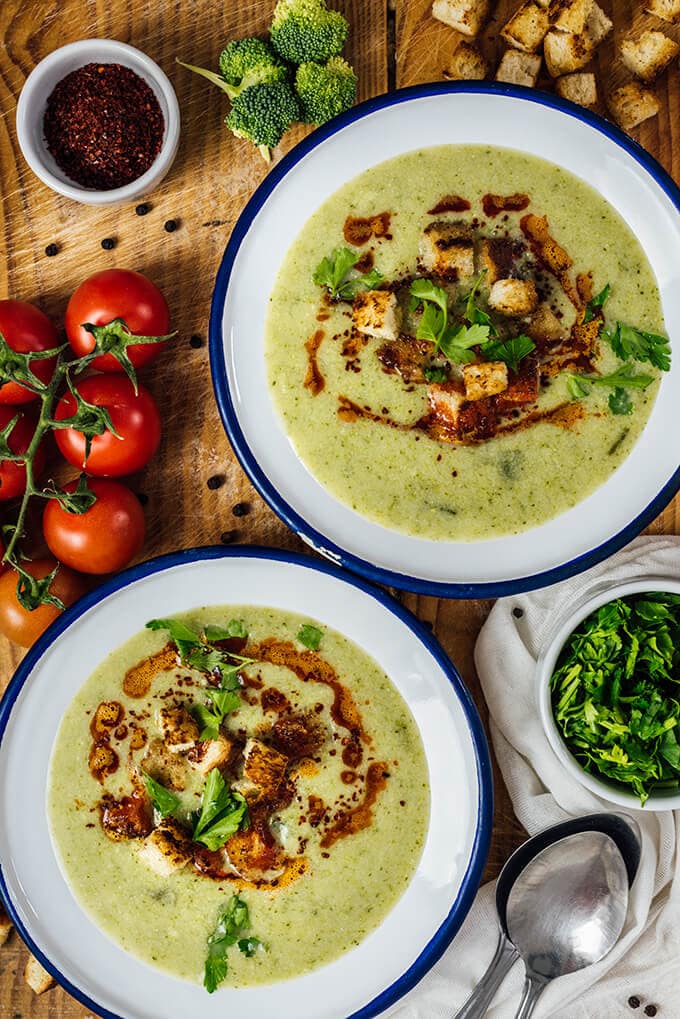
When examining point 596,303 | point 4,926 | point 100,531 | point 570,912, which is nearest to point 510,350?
point 596,303

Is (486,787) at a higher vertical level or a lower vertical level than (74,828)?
higher

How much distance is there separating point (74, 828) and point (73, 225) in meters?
1.65

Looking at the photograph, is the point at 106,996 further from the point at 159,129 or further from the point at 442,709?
the point at 159,129

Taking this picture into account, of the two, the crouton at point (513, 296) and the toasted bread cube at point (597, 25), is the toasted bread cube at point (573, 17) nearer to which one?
the toasted bread cube at point (597, 25)

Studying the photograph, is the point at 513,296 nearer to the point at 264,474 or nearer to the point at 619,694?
the point at 264,474

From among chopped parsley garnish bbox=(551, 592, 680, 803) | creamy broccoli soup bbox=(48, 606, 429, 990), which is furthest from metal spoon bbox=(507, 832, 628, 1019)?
creamy broccoli soup bbox=(48, 606, 429, 990)

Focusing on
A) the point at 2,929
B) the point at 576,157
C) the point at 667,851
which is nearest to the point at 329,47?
the point at 576,157

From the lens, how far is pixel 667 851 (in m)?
2.71

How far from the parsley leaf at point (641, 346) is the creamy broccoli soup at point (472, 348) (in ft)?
0.12

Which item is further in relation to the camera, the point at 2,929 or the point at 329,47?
the point at 2,929

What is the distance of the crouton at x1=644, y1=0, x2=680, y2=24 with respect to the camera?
2635 millimetres

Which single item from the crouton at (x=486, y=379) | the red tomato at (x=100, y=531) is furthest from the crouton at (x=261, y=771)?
the crouton at (x=486, y=379)

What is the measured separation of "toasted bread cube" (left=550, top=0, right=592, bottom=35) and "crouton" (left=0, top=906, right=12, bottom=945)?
2.86 metres

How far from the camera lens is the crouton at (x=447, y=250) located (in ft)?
8.11
